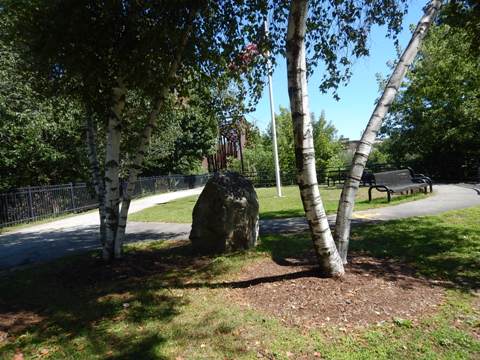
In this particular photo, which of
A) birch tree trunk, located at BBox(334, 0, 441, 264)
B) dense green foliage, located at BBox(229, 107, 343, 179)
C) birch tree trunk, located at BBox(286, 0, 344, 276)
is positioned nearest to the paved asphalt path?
birch tree trunk, located at BBox(334, 0, 441, 264)

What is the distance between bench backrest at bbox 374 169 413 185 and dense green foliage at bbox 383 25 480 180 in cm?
591

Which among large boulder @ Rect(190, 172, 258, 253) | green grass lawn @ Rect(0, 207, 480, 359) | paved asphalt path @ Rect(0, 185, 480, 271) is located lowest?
green grass lawn @ Rect(0, 207, 480, 359)

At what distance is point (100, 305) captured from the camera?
171 inches

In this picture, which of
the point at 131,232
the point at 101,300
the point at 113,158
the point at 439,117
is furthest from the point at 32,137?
the point at 439,117

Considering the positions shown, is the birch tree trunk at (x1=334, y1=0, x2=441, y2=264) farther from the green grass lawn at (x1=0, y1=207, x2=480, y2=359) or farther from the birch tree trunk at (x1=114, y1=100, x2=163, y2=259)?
the birch tree trunk at (x1=114, y1=100, x2=163, y2=259)

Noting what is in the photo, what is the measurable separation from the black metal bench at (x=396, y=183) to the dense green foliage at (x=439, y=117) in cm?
575

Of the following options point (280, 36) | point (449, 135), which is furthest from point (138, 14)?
point (449, 135)

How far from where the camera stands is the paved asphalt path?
797cm

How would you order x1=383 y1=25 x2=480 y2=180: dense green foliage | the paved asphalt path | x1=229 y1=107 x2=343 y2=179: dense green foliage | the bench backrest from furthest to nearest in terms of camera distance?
x1=229 y1=107 x2=343 y2=179: dense green foliage < x1=383 y1=25 x2=480 y2=180: dense green foliage < the bench backrest < the paved asphalt path

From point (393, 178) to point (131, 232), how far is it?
956cm

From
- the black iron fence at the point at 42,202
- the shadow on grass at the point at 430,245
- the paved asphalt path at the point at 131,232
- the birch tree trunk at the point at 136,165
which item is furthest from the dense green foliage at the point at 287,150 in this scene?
the birch tree trunk at the point at 136,165

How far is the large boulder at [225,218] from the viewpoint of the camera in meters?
6.32

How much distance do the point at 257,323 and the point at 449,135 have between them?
20.2 metres

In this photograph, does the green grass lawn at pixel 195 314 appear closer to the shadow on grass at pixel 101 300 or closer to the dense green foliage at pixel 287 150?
the shadow on grass at pixel 101 300
